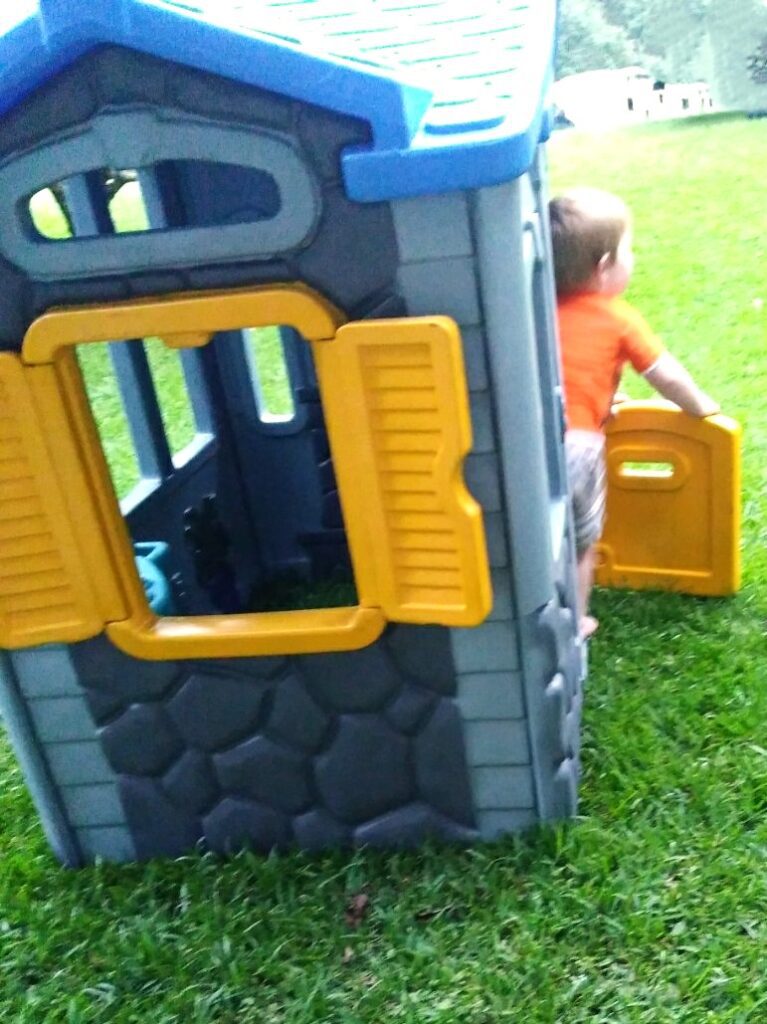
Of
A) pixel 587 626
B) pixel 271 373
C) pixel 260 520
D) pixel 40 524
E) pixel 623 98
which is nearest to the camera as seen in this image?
pixel 40 524

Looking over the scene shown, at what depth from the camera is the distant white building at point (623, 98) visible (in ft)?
16.7

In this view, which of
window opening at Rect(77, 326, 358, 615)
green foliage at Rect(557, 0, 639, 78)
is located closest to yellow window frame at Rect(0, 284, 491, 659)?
window opening at Rect(77, 326, 358, 615)

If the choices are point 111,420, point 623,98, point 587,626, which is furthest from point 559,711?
point 623,98

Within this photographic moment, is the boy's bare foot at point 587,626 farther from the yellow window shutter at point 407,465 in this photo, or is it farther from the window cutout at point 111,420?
the window cutout at point 111,420

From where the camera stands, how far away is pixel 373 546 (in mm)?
1324

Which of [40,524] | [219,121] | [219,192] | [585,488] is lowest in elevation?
[585,488]

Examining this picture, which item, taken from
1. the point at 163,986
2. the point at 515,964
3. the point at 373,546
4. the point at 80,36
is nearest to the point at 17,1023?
the point at 163,986

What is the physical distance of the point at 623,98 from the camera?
17.5 ft

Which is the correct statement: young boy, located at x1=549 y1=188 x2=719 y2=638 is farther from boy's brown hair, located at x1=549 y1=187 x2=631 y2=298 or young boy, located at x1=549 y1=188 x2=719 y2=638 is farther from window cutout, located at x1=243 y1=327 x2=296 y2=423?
window cutout, located at x1=243 y1=327 x2=296 y2=423

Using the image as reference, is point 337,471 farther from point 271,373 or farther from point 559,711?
point 271,373

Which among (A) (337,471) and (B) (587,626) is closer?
(A) (337,471)

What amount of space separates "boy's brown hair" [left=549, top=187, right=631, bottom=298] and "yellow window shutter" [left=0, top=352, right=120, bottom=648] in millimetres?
907

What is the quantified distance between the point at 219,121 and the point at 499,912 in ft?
3.30

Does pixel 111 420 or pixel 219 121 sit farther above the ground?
pixel 219 121
